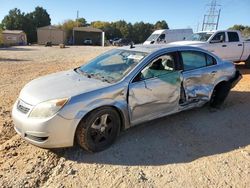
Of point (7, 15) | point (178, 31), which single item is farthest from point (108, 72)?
point (7, 15)

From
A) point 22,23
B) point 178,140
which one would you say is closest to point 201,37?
point 178,140

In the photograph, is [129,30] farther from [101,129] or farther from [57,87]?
[101,129]

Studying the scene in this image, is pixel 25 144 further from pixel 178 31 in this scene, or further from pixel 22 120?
pixel 178 31

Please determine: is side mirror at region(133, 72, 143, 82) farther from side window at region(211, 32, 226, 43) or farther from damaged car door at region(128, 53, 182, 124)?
side window at region(211, 32, 226, 43)

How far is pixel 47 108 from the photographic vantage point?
146 inches

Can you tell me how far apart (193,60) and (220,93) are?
1.17 m

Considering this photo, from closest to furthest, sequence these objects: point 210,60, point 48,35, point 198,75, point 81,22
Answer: point 198,75 → point 210,60 → point 48,35 → point 81,22

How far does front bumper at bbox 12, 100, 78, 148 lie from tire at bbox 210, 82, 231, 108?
11.6 feet

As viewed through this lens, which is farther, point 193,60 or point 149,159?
point 193,60

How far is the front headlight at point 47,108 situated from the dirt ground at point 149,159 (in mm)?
711

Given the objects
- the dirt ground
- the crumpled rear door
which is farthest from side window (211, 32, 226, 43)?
the crumpled rear door

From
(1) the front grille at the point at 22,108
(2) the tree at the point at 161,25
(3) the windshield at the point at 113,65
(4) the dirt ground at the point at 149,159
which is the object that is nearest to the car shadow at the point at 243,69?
(4) the dirt ground at the point at 149,159

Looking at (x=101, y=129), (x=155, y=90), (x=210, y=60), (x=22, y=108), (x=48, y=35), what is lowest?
(x=48, y=35)

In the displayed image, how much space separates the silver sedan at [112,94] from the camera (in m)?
3.74
